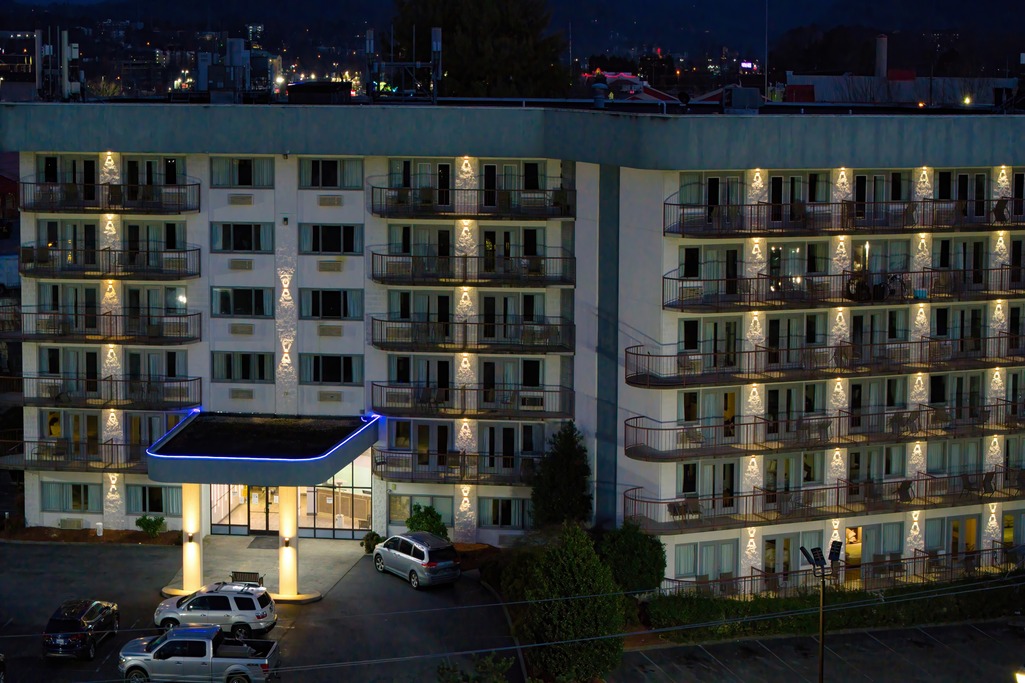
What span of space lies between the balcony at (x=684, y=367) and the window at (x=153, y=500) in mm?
18456

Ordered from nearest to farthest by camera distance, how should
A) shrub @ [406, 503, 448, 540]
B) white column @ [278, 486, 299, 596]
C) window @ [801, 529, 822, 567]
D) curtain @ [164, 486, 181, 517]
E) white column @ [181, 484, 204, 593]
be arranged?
1. white column @ [278, 486, 299, 596]
2. white column @ [181, 484, 204, 593]
3. window @ [801, 529, 822, 567]
4. shrub @ [406, 503, 448, 540]
5. curtain @ [164, 486, 181, 517]

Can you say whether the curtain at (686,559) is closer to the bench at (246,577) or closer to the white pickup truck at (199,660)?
the bench at (246,577)

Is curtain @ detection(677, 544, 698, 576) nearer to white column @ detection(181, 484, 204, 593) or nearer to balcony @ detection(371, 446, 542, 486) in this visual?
balcony @ detection(371, 446, 542, 486)

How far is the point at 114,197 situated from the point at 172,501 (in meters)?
11.6

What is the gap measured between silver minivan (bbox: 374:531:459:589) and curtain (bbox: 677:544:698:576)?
7701 millimetres

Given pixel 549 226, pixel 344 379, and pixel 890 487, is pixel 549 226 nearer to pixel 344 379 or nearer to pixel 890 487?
pixel 344 379

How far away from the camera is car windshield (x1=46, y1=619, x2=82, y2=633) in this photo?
56.2 meters

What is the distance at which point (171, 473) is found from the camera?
2463 inches

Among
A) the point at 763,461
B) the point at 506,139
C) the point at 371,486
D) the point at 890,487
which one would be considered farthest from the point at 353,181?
the point at 890,487

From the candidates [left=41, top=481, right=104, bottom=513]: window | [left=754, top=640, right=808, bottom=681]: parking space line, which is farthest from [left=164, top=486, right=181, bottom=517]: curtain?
[left=754, top=640, right=808, bottom=681]: parking space line

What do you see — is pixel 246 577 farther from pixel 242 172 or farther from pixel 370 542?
pixel 242 172

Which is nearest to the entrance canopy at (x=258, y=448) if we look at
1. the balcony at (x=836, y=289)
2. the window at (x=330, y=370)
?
the window at (x=330, y=370)

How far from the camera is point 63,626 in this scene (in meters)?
56.3

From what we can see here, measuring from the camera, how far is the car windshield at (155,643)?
5499 cm
